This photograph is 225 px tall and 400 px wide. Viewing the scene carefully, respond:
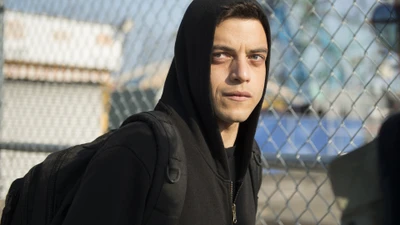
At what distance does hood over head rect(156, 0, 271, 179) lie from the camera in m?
2.19

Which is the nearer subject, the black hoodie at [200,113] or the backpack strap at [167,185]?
the backpack strap at [167,185]

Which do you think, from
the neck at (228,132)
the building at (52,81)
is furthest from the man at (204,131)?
the building at (52,81)

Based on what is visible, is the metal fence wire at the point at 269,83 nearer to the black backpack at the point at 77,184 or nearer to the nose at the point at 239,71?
the nose at the point at 239,71

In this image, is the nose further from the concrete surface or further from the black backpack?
the concrete surface

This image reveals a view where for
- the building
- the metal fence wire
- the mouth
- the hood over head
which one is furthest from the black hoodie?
the building

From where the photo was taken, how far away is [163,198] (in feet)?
6.48

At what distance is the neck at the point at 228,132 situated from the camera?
7.72ft

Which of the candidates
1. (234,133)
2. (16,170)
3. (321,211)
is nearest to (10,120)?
(16,170)

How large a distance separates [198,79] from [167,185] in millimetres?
373

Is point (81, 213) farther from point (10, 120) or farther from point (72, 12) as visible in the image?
point (10, 120)

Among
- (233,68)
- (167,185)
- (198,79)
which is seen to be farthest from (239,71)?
(167,185)

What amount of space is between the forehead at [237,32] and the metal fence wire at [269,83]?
71cm

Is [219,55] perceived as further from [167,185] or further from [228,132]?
[167,185]

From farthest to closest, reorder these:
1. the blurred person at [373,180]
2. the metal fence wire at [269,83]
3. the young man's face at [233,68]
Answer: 1. the metal fence wire at [269,83]
2. the young man's face at [233,68]
3. the blurred person at [373,180]
